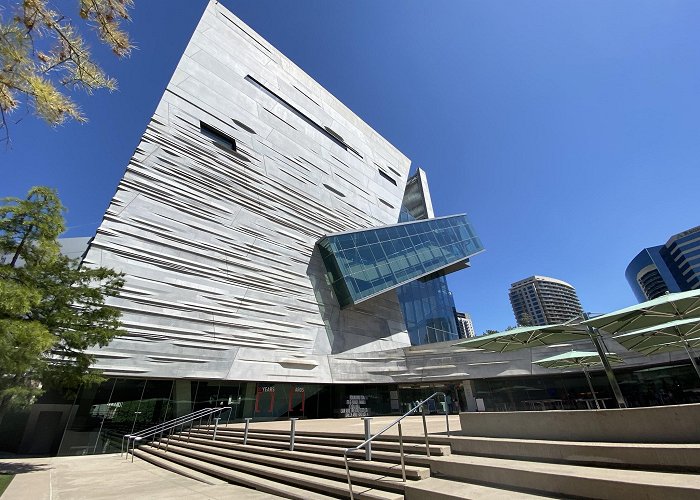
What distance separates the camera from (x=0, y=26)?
3.02 metres

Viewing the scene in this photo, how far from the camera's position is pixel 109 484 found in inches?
271

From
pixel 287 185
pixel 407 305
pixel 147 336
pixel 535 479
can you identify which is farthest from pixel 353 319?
pixel 535 479

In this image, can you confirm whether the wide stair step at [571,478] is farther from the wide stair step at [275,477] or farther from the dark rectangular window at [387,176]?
the dark rectangular window at [387,176]

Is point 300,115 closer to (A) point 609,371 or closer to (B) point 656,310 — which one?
(B) point 656,310

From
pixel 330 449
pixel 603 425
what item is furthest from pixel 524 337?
pixel 330 449

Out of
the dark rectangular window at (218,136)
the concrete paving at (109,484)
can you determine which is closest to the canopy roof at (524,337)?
the concrete paving at (109,484)

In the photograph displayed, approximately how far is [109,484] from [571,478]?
885cm

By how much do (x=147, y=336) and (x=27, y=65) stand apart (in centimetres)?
1305

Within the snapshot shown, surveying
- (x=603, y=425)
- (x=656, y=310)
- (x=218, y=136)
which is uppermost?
(x=218, y=136)

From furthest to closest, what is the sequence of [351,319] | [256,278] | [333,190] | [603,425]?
1. [333,190]
2. [351,319]
3. [256,278]
4. [603,425]

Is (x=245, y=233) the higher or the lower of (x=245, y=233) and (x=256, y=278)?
the higher

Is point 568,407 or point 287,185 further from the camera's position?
point 287,185

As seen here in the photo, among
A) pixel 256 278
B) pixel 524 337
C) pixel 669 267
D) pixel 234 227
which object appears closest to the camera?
pixel 524 337

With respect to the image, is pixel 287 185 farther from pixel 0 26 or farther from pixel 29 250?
pixel 0 26
